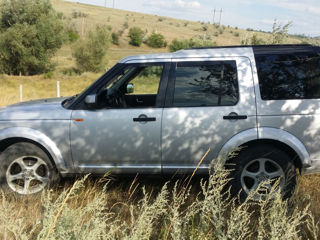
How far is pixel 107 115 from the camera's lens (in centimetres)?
394

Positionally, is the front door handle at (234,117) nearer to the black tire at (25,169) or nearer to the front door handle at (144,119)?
the front door handle at (144,119)

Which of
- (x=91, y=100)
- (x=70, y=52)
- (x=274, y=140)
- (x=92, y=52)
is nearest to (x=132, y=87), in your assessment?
(x=91, y=100)

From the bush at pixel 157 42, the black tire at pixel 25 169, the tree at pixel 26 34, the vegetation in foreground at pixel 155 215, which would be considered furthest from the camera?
the bush at pixel 157 42

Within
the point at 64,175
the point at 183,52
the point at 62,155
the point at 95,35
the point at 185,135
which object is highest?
the point at 95,35

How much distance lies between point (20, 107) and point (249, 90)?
2.91m

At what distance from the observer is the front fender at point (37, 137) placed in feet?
12.9

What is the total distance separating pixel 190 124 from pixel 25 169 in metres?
Result: 2.10

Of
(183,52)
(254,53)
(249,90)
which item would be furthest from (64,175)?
(254,53)

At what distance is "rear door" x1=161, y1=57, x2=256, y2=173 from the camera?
383cm

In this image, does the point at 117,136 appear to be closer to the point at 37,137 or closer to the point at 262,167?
the point at 37,137

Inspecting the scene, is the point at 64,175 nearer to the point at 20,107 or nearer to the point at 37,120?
the point at 37,120

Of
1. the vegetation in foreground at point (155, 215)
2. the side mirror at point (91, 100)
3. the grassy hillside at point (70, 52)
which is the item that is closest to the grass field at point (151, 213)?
the vegetation in foreground at point (155, 215)

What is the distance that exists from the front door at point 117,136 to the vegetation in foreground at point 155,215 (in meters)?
0.24

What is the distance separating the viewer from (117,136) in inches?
154
